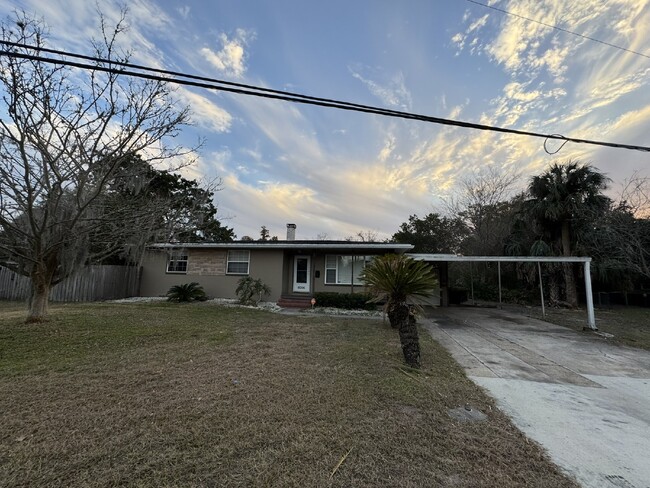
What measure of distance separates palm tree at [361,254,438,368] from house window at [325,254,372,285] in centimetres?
835

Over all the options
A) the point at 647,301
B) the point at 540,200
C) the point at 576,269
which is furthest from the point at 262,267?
the point at 647,301

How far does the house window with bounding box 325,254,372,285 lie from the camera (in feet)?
47.4

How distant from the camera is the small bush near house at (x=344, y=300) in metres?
12.8

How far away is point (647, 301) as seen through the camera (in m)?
16.8

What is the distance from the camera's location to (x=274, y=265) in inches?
576

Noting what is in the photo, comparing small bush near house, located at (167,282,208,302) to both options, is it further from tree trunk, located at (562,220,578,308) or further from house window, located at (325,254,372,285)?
tree trunk, located at (562,220,578,308)

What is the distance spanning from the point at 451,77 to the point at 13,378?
909 cm

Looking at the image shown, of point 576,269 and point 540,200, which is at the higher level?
point 540,200

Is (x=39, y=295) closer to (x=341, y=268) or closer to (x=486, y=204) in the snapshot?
(x=341, y=268)

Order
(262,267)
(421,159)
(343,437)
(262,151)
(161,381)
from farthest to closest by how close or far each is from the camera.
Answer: (262,267) → (421,159) → (262,151) → (161,381) → (343,437)

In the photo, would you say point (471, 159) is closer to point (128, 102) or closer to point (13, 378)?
point (128, 102)

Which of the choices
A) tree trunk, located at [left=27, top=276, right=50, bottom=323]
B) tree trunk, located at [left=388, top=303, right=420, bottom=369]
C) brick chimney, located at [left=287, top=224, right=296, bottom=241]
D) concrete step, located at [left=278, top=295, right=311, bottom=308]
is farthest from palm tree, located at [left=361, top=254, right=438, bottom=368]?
brick chimney, located at [left=287, top=224, right=296, bottom=241]

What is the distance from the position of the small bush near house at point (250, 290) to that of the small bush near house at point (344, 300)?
99.0 inches

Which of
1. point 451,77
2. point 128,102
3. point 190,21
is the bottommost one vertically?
point 128,102
